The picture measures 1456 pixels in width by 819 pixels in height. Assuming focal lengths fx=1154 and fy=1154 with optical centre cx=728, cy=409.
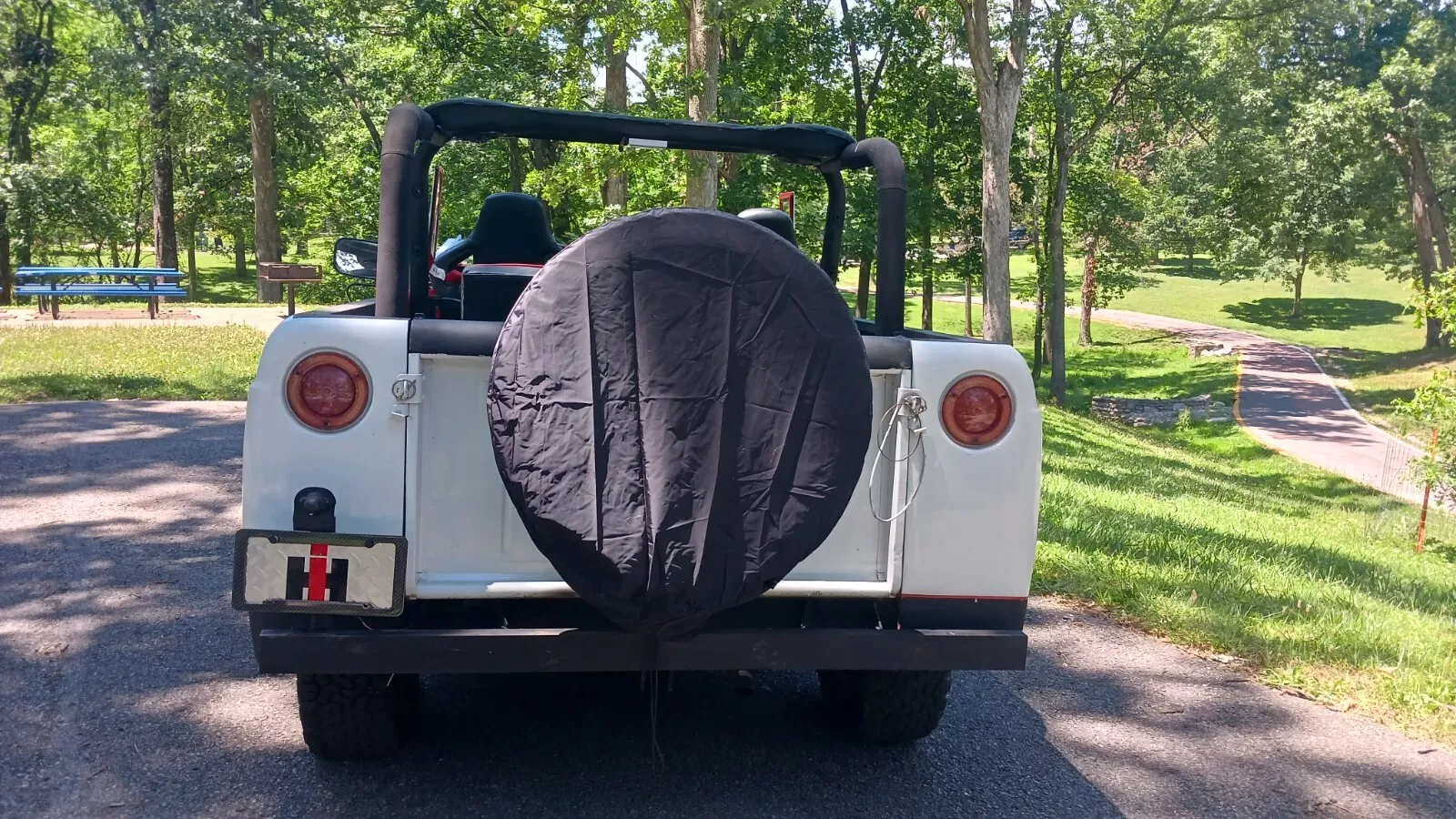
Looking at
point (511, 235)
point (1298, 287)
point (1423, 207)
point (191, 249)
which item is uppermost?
point (1423, 207)

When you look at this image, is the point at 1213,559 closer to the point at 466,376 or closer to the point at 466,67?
the point at 466,376

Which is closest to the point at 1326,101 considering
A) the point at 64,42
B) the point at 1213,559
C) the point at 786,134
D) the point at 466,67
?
the point at 466,67

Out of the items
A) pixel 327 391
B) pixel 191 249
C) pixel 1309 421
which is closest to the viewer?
pixel 327 391

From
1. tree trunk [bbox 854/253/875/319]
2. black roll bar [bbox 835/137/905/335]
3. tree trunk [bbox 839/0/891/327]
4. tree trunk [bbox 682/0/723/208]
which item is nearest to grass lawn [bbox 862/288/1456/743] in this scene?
black roll bar [bbox 835/137/905/335]

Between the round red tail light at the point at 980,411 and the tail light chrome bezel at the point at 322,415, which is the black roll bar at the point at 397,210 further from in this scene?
the round red tail light at the point at 980,411

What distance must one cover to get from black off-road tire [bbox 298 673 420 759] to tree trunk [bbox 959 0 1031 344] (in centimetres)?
1813

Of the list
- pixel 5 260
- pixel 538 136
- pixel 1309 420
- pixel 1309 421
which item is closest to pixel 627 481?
pixel 538 136

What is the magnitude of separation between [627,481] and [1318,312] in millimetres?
65863

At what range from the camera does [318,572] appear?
9.39 ft

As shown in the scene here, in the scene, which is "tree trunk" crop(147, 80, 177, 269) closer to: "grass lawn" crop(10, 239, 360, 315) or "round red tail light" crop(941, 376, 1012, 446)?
"grass lawn" crop(10, 239, 360, 315)

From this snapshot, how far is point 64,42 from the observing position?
36.3m

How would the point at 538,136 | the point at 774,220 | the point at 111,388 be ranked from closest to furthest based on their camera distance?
the point at 538,136 < the point at 774,220 < the point at 111,388

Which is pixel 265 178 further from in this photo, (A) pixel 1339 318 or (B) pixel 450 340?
(A) pixel 1339 318

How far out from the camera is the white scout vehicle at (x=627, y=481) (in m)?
2.68
